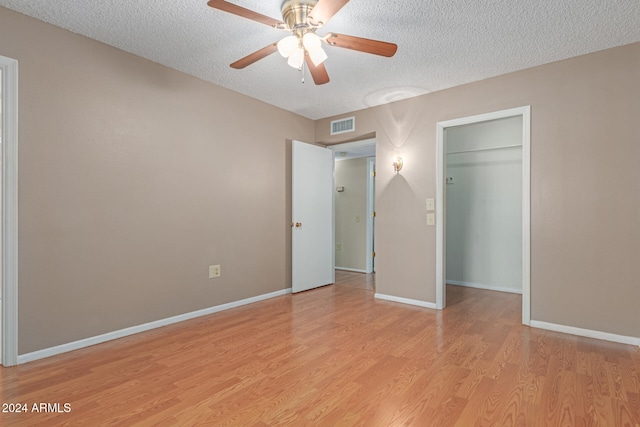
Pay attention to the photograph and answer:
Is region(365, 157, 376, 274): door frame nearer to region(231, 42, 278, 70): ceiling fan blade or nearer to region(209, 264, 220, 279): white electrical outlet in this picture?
region(209, 264, 220, 279): white electrical outlet

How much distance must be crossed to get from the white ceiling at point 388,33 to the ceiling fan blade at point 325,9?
445mm

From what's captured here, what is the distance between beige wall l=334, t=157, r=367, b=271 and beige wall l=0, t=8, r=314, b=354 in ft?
8.44

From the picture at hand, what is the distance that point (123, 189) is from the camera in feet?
9.30

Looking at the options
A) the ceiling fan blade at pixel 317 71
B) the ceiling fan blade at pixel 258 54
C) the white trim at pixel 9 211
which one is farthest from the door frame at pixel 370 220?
the white trim at pixel 9 211

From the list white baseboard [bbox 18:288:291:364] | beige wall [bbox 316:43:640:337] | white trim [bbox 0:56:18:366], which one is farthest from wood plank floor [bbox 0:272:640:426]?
beige wall [bbox 316:43:640:337]

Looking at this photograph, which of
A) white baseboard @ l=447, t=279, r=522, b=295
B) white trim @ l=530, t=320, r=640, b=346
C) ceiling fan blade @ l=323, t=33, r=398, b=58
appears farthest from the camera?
white baseboard @ l=447, t=279, r=522, b=295

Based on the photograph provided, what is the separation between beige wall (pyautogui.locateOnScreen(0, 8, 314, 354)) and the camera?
2367mm

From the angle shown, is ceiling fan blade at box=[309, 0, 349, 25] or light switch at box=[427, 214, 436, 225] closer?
ceiling fan blade at box=[309, 0, 349, 25]

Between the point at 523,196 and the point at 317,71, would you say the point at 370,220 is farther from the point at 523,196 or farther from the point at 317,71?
the point at 317,71

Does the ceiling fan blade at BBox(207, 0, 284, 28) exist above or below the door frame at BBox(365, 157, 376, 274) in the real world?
above

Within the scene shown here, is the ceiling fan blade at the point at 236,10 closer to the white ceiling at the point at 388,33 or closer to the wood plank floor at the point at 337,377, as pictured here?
the white ceiling at the point at 388,33

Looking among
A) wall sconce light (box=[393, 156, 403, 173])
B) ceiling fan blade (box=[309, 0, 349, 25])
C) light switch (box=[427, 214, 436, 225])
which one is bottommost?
light switch (box=[427, 214, 436, 225])

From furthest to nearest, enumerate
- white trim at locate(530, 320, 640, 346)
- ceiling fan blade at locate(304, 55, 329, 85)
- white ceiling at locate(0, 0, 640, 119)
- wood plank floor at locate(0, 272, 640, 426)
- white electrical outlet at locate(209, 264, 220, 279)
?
white electrical outlet at locate(209, 264, 220, 279)
white trim at locate(530, 320, 640, 346)
ceiling fan blade at locate(304, 55, 329, 85)
white ceiling at locate(0, 0, 640, 119)
wood plank floor at locate(0, 272, 640, 426)

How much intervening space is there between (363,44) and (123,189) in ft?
7.52
